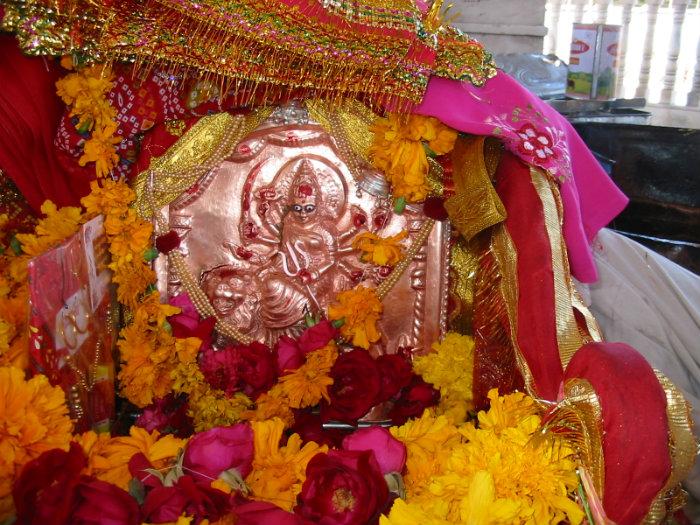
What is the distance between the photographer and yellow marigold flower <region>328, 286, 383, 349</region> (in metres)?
1.48

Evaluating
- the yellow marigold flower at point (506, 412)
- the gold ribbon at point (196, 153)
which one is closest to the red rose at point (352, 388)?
the yellow marigold flower at point (506, 412)

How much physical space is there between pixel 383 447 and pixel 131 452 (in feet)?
1.40

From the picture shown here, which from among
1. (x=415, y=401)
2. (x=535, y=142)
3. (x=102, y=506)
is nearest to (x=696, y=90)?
(x=535, y=142)

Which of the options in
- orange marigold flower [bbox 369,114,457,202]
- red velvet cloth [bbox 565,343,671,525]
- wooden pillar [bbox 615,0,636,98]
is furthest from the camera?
wooden pillar [bbox 615,0,636,98]

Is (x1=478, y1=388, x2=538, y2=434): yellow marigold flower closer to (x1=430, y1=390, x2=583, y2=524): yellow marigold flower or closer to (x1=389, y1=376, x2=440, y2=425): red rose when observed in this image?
(x1=430, y1=390, x2=583, y2=524): yellow marigold flower

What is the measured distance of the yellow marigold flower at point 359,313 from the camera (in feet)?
4.87

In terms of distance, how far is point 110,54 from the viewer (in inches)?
50.8

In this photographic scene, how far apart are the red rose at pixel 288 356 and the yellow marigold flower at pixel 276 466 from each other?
0.24 m

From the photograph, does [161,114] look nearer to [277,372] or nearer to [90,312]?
[90,312]

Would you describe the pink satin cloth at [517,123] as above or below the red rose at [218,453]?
above

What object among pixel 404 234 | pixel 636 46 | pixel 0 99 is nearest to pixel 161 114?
pixel 0 99

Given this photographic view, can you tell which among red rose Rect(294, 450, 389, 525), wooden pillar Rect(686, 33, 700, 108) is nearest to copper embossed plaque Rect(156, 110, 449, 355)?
red rose Rect(294, 450, 389, 525)

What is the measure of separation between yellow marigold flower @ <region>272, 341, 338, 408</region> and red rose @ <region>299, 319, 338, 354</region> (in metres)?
0.02

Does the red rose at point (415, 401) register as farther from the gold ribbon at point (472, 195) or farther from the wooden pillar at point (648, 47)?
the wooden pillar at point (648, 47)
